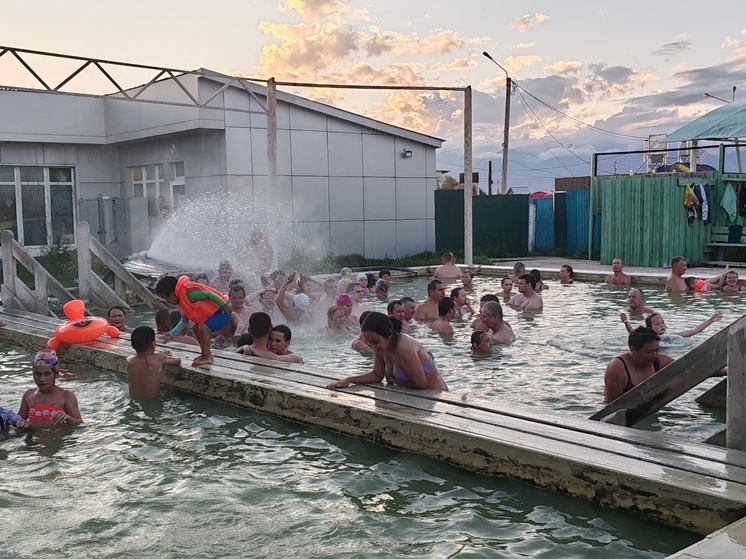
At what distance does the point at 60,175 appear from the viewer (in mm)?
23125

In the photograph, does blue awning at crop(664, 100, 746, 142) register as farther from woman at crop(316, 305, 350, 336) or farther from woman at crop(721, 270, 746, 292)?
woman at crop(316, 305, 350, 336)

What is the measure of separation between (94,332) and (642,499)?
25.2 ft

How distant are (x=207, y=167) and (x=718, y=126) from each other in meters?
15.3

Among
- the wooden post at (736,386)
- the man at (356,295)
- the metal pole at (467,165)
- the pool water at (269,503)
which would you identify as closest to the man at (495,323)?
the man at (356,295)

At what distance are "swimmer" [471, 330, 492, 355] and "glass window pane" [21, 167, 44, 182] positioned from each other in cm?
1699

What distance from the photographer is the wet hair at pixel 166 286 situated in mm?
7746

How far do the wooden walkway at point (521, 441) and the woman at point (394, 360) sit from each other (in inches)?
5.4

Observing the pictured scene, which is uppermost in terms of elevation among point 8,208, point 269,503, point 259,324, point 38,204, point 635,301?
point 38,204

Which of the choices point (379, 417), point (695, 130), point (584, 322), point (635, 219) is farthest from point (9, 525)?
point (695, 130)

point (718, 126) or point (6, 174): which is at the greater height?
point (718, 126)

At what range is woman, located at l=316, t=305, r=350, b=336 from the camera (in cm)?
1165

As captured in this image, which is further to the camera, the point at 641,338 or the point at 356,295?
the point at 356,295

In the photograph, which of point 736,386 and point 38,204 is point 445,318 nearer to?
point 736,386

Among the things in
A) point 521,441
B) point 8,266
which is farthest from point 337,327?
point 521,441
